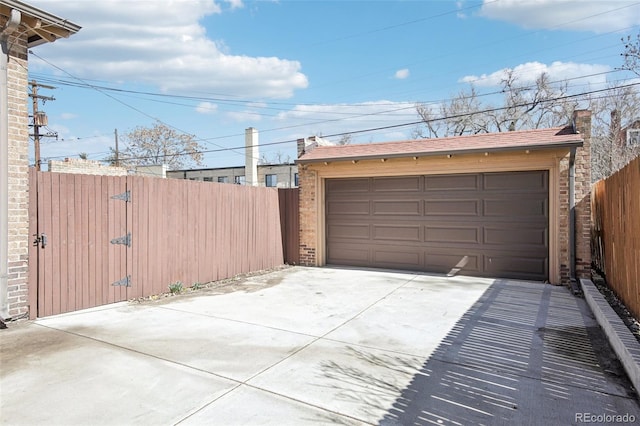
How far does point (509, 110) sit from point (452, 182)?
2076cm

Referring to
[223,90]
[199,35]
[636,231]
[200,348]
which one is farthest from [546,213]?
[223,90]

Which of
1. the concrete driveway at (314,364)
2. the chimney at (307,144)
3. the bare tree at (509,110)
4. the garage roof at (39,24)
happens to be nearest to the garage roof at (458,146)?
the chimney at (307,144)

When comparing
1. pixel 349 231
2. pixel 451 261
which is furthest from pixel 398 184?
pixel 451 261

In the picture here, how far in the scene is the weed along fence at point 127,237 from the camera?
16.6 ft

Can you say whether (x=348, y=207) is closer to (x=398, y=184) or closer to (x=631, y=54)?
(x=398, y=184)

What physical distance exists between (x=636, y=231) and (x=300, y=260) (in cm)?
704

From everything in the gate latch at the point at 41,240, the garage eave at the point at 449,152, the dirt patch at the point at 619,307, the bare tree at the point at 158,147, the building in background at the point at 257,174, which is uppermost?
the bare tree at the point at 158,147

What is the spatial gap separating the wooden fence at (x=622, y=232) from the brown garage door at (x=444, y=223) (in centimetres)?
104

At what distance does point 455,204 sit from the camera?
8375mm

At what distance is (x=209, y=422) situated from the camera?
2545mm

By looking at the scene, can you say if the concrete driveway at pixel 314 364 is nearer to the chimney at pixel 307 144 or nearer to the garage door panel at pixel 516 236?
the garage door panel at pixel 516 236

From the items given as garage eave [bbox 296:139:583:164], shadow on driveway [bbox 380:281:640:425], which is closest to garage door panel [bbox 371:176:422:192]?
garage eave [bbox 296:139:583:164]

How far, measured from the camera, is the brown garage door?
772 cm

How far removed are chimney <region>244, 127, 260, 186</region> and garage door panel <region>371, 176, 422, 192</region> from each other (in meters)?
19.8
